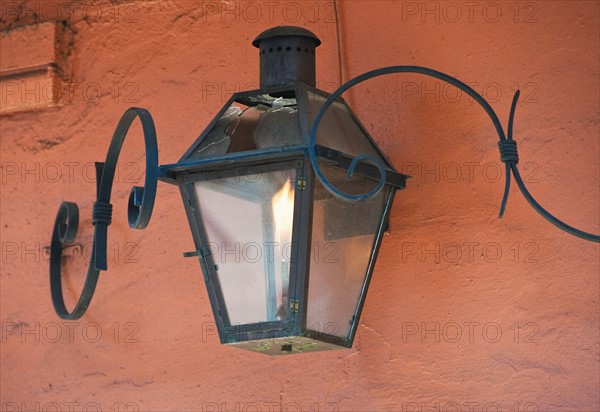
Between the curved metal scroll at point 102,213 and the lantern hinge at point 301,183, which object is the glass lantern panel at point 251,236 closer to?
the lantern hinge at point 301,183

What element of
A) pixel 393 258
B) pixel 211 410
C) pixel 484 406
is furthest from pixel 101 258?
pixel 484 406

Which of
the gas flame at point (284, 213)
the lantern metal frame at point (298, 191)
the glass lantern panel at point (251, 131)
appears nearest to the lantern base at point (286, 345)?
the lantern metal frame at point (298, 191)

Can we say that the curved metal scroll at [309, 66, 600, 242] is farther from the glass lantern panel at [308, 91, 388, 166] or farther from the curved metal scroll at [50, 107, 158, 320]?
the curved metal scroll at [50, 107, 158, 320]

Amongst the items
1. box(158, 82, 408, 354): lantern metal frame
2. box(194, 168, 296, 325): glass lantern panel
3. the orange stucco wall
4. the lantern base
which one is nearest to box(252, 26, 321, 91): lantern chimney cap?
box(158, 82, 408, 354): lantern metal frame

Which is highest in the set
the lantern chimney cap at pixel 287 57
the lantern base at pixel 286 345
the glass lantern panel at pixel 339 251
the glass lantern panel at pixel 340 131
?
the lantern chimney cap at pixel 287 57

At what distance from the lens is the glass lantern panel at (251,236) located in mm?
2600

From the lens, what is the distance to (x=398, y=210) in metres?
3.04

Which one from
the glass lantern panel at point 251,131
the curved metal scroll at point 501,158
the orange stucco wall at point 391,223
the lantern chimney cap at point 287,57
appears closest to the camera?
the curved metal scroll at point 501,158

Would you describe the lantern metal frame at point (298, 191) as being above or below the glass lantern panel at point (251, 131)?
below

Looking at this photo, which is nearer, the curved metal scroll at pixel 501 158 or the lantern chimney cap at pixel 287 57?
the curved metal scroll at pixel 501 158

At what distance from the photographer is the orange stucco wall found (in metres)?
2.88

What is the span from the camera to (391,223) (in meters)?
3.04

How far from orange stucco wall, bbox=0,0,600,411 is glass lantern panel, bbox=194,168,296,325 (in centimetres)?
48

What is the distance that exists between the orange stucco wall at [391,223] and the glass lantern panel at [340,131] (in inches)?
10.7
